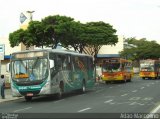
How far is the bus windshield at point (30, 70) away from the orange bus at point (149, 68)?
40.3 metres

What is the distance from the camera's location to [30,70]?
87.8 ft

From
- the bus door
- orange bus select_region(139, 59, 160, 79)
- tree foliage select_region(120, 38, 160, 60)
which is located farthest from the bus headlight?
tree foliage select_region(120, 38, 160, 60)

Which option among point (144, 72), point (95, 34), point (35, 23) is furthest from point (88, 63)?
point (144, 72)

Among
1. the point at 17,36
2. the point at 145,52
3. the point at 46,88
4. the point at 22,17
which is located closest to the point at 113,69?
the point at 17,36

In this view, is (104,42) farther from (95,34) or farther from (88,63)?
(88,63)

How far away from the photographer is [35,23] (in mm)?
43125

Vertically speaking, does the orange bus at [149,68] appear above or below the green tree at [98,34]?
below

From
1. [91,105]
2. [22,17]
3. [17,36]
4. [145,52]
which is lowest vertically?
[91,105]

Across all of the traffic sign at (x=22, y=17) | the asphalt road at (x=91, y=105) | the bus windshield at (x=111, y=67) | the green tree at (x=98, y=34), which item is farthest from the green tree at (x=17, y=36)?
the asphalt road at (x=91, y=105)

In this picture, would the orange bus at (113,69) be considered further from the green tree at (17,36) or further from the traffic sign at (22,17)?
the traffic sign at (22,17)

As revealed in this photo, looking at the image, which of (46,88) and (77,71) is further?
(77,71)

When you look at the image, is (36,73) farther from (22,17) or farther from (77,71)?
(22,17)

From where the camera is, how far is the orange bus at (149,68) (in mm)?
65519

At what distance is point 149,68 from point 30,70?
41.2 m
